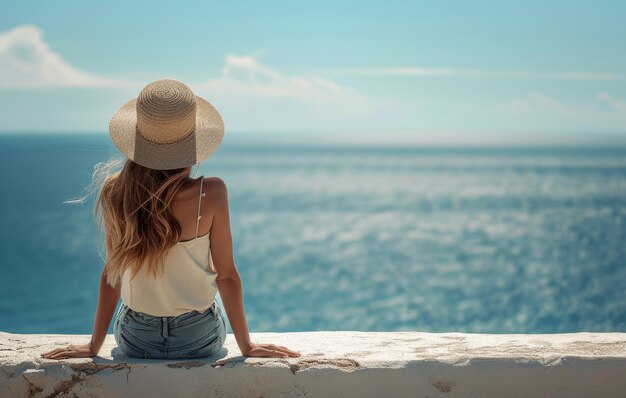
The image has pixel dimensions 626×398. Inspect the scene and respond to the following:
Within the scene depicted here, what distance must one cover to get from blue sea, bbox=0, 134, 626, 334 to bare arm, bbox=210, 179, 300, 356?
1.40 ft

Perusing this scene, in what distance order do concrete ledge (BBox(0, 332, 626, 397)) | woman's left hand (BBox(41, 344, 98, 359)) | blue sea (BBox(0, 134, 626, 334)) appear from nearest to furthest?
concrete ledge (BBox(0, 332, 626, 397)) < woman's left hand (BBox(41, 344, 98, 359)) < blue sea (BBox(0, 134, 626, 334))

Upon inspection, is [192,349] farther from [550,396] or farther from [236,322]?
[550,396]

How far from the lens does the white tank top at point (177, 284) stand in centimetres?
264

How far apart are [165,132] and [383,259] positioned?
2905 cm

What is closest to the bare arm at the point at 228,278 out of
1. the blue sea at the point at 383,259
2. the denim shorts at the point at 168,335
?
the denim shorts at the point at 168,335

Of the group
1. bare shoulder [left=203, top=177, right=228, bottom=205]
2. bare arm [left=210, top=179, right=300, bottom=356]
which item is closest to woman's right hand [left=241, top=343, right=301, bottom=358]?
bare arm [left=210, top=179, right=300, bottom=356]

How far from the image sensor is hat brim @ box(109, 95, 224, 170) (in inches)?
99.9

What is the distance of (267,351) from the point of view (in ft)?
8.63

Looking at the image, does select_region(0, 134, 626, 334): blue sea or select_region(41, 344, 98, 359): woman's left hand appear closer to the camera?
A: select_region(41, 344, 98, 359): woman's left hand

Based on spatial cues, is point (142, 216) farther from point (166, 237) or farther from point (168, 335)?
point (168, 335)

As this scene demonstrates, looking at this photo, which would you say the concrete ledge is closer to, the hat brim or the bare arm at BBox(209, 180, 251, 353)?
the bare arm at BBox(209, 180, 251, 353)

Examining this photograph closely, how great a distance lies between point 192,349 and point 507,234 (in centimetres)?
3693

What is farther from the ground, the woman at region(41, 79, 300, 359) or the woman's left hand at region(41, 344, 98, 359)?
the woman at region(41, 79, 300, 359)

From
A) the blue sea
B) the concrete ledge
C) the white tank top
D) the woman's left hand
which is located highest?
the white tank top
